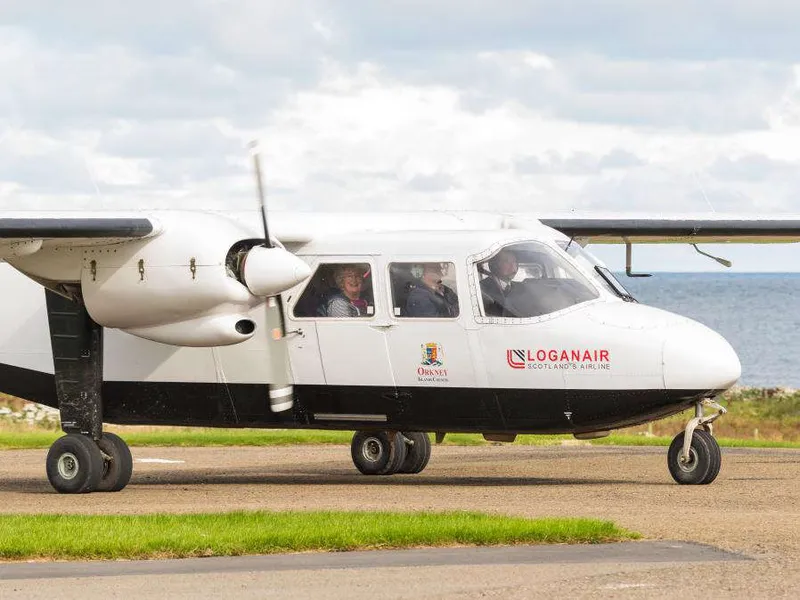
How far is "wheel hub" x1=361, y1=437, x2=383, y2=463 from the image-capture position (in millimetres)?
21391

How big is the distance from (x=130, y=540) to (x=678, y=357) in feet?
22.4

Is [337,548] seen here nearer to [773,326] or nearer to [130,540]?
[130,540]

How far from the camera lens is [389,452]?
70.0ft

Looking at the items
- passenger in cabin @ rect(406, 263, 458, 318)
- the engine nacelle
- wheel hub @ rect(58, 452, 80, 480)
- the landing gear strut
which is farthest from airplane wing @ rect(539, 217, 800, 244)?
wheel hub @ rect(58, 452, 80, 480)

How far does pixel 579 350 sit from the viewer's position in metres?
17.5

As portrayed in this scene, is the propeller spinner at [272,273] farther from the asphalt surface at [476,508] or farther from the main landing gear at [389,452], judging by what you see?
the main landing gear at [389,452]

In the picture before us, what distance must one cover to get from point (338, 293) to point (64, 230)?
3379 mm

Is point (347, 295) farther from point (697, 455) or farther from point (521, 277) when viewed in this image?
point (697, 455)

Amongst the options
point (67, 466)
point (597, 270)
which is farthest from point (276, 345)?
point (597, 270)

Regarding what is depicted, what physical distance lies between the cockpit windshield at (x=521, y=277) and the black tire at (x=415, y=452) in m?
4.16

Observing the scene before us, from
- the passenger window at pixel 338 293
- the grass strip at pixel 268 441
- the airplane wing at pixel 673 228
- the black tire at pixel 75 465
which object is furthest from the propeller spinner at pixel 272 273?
the grass strip at pixel 268 441

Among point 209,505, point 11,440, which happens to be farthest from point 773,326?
point 209,505

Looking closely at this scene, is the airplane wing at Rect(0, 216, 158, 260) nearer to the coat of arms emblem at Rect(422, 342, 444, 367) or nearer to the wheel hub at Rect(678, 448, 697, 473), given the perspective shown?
the coat of arms emblem at Rect(422, 342, 444, 367)

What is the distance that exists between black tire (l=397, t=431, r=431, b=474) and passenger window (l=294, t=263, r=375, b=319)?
3489 millimetres
